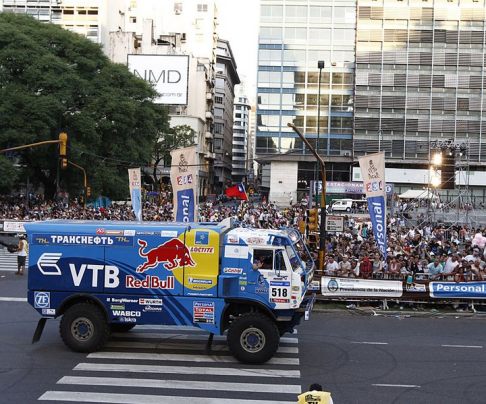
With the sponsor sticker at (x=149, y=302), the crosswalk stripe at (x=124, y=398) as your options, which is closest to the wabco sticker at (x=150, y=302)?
the sponsor sticker at (x=149, y=302)

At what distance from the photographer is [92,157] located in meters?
47.8

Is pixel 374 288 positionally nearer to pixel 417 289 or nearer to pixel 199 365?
pixel 417 289

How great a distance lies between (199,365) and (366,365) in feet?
11.0

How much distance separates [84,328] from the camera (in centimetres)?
1280

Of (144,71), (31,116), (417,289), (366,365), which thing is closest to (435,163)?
(417,289)

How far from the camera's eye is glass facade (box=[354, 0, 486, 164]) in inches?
2662

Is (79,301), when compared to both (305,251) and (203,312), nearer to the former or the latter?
(203,312)

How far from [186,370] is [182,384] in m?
0.90

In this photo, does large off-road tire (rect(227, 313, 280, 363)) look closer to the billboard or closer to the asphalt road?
the asphalt road

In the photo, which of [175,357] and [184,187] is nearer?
[175,357]

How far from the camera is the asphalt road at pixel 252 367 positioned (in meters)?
10.4

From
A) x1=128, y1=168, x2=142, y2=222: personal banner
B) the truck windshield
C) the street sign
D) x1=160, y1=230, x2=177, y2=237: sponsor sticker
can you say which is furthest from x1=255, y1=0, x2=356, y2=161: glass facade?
x1=160, y1=230, x2=177, y2=237: sponsor sticker

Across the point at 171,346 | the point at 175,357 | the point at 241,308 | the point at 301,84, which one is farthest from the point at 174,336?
the point at 301,84

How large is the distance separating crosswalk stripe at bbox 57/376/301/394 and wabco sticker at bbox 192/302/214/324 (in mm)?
1593
